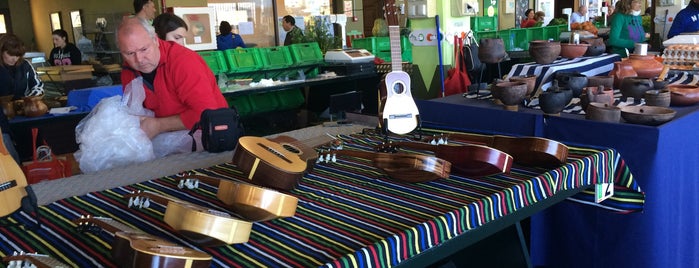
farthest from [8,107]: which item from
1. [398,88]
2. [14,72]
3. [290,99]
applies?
[398,88]

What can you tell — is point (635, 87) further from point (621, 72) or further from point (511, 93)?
point (511, 93)

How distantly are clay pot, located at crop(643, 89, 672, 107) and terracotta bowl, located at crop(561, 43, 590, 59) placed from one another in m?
0.93

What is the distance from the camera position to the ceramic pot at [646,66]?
123 inches

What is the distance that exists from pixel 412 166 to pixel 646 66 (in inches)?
90.2

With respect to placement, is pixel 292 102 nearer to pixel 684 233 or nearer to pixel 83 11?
pixel 684 233

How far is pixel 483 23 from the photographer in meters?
7.40

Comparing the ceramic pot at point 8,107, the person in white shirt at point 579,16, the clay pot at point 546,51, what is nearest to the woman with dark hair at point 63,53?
the ceramic pot at point 8,107

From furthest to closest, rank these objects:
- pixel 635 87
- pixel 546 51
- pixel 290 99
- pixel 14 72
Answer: pixel 290 99
pixel 14 72
pixel 546 51
pixel 635 87

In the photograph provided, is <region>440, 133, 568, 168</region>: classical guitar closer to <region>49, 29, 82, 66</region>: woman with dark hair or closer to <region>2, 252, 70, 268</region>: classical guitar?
<region>2, 252, 70, 268</region>: classical guitar

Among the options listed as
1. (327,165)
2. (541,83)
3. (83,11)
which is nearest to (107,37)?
(83,11)

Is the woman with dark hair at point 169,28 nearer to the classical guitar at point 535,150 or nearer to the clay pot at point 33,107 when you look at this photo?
the clay pot at point 33,107

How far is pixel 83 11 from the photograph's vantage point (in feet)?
33.1

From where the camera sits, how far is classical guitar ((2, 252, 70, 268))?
39.3 inches

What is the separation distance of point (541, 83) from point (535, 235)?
3.13 ft
